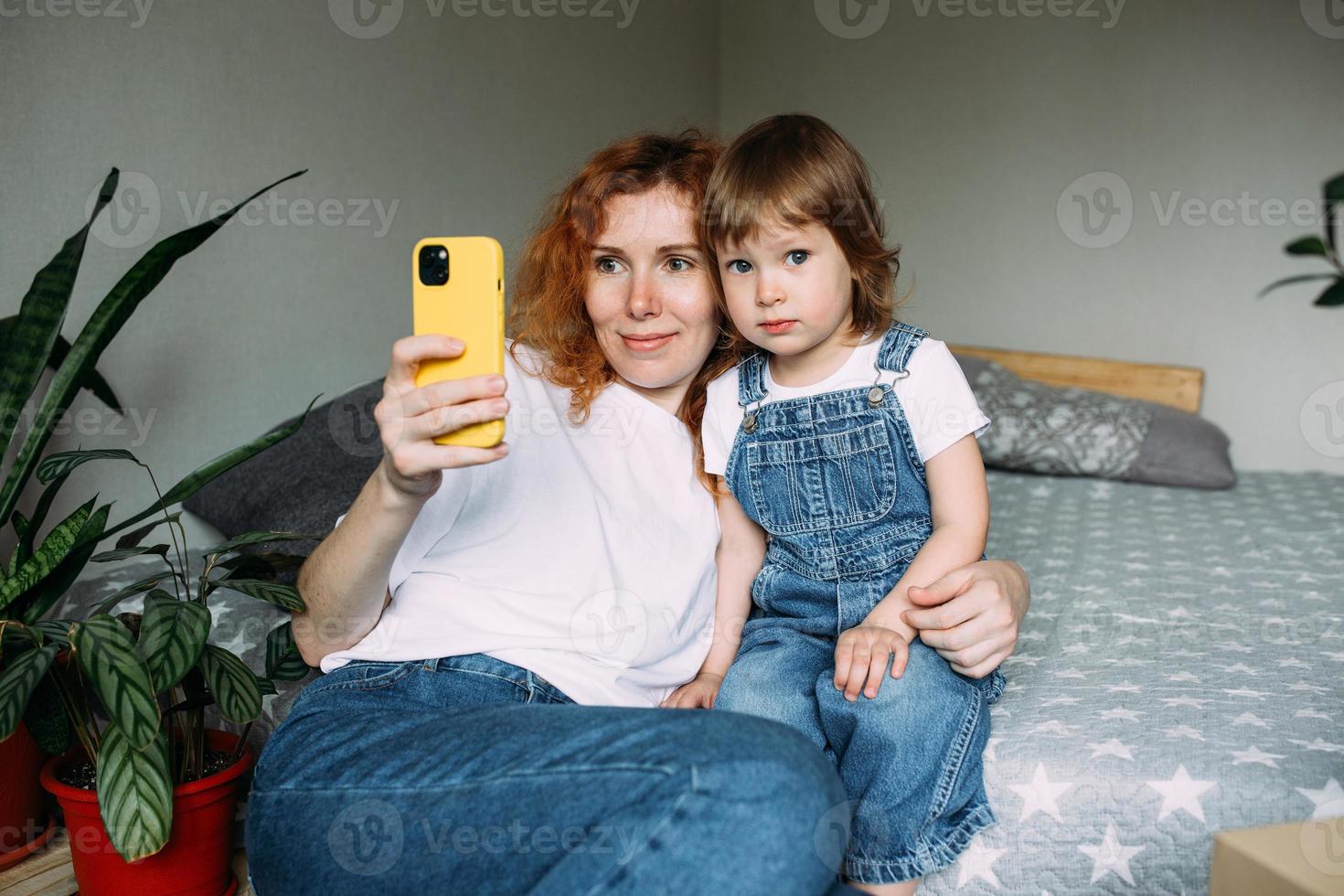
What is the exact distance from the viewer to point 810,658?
1258mm

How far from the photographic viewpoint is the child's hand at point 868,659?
1.12 m

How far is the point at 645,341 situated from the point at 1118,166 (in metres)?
2.43

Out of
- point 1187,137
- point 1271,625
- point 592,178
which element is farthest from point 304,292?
point 1187,137

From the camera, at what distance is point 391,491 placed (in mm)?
1009

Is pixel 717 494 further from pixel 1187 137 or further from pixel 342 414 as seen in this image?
pixel 1187 137

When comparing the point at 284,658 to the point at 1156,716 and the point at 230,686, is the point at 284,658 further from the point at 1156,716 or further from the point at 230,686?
the point at 1156,716

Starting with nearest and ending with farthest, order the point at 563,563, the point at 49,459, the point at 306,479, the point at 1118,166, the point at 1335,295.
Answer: the point at 1335,295
the point at 563,563
the point at 49,459
the point at 306,479
the point at 1118,166

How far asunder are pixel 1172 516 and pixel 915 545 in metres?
1.33

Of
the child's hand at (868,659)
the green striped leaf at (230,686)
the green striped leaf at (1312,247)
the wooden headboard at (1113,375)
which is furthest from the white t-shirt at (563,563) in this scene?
the wooden headboard at (1113,375)

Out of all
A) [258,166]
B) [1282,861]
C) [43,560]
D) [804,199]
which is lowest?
[1282,861]

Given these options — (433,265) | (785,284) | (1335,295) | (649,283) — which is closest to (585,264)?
(649,283)

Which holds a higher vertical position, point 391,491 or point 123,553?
point 391,491

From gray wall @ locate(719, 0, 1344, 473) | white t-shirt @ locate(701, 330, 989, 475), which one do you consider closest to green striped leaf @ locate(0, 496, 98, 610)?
white t-shirt @ locate(701, 330, 989, 475)

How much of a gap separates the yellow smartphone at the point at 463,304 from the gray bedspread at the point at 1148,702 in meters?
0.70
